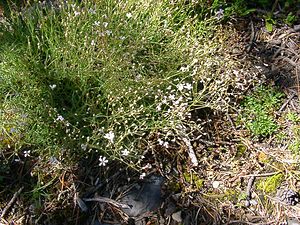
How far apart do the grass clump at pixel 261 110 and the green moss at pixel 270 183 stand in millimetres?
335

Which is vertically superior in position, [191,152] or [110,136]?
[110,136]

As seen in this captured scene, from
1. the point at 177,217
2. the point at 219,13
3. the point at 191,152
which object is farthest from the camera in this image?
the point at 219,13

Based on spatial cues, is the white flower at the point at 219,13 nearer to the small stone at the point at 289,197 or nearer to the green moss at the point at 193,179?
the green moss at the point at 193,179

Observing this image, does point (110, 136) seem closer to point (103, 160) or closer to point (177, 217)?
point (103, 160)

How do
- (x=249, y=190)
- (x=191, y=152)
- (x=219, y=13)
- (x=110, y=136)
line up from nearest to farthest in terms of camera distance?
(x=110, y=136)
(x=249, y=190)
(x=191, y=152)
(x=219, y=13)

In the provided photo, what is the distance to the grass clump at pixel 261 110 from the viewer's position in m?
3.04

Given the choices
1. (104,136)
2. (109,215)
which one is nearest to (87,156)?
(104,136)

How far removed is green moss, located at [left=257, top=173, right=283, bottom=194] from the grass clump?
1.10 ft

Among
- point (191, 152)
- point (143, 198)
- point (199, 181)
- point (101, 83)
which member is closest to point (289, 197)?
point (199, 181)

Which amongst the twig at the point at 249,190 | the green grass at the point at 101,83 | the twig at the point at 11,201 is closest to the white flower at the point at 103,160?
the green grass at the point at 101,83

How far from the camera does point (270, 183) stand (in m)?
2.83

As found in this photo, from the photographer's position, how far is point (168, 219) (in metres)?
2.71

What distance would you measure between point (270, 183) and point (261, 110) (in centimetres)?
56

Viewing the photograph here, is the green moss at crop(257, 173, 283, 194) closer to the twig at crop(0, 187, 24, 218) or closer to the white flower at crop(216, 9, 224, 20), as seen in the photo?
the white flower at crop(216, 9, 224, 20)
